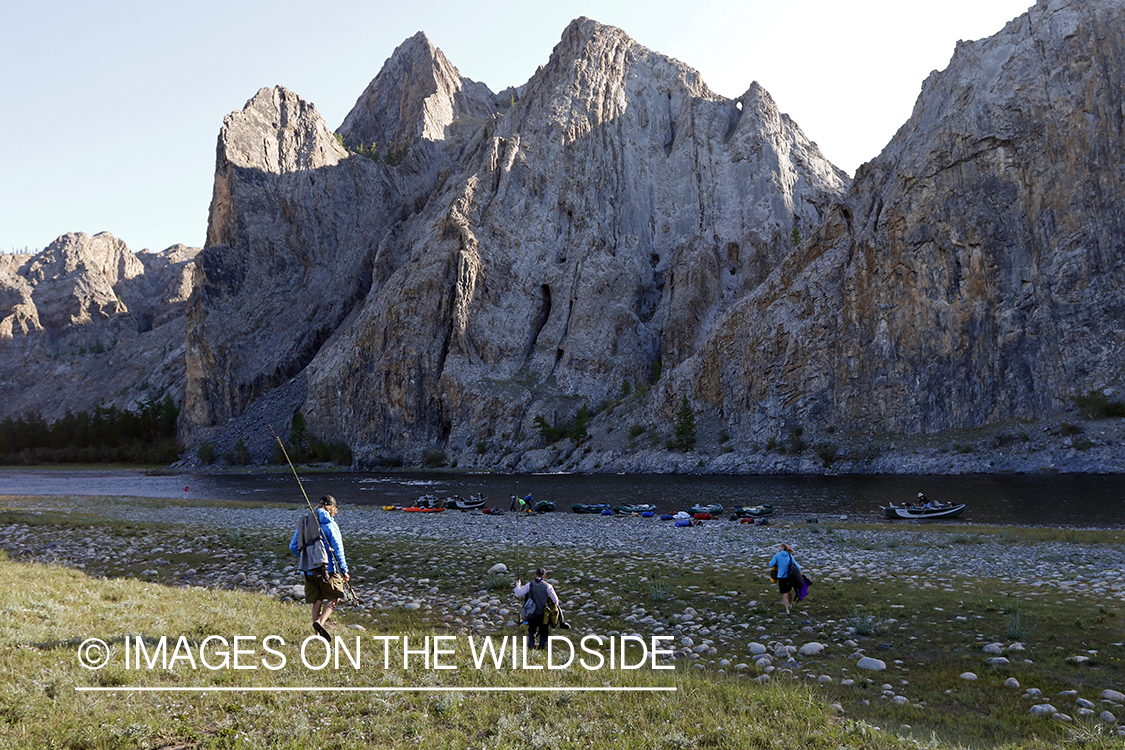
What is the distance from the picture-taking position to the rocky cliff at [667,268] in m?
81.3

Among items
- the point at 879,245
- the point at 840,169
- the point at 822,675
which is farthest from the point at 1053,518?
the point at 840,169

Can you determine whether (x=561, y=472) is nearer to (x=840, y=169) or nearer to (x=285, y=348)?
(x=285, y=348)

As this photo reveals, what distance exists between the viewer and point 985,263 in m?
82.5

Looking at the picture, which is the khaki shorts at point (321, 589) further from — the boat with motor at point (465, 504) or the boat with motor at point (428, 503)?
the boat with motor at point (428, 503)

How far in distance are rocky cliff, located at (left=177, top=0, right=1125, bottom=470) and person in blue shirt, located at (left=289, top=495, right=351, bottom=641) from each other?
7986 cm

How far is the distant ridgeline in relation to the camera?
6580 inches

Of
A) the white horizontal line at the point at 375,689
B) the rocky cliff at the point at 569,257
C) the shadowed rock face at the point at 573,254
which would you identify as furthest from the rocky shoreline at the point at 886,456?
the white horizontal line at the point at 375,689

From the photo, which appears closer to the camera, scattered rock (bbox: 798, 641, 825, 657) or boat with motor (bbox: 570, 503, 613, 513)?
scattered rock (bbox: 798, 641, 825, 657)

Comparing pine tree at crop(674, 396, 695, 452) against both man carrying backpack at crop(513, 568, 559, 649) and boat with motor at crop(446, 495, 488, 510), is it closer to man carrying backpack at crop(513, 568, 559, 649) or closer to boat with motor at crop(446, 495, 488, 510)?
boat with motor at crop(446, 495, 488, 510)

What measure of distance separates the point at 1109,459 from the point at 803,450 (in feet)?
101

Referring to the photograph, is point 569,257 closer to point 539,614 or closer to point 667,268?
point 667,268

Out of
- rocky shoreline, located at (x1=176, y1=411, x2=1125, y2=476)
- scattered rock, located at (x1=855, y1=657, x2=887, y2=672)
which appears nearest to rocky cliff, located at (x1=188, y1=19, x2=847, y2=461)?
rocky shoreline, located at (x1=176, y1=411, x2=1125, y2=476)

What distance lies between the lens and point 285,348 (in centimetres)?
16775

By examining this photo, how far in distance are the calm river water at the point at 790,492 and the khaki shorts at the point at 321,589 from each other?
1425 inches
